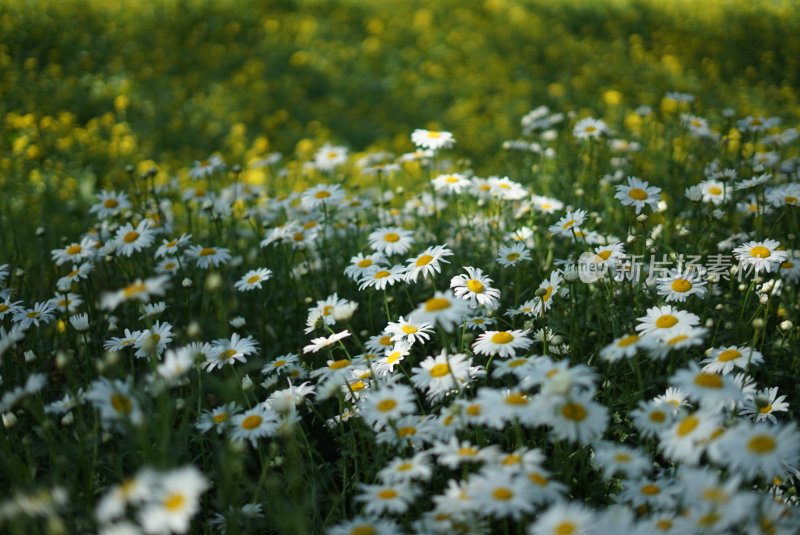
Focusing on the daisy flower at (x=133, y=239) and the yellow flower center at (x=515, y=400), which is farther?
the daisy flower at (x=133, y=239)

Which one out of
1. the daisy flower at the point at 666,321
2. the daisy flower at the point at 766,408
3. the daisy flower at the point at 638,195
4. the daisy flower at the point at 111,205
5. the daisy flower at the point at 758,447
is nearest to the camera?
the daisy flower at the point at 758,447

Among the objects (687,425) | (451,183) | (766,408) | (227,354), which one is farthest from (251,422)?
(451,183)

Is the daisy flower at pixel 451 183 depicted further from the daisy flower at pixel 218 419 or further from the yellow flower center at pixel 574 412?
the yellow flower center at pixel 574 412

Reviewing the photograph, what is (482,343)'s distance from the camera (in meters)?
2.41

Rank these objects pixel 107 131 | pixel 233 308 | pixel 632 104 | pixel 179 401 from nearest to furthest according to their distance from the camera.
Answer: pixel 179 401
pixel 233 308
pixel 107 131
pixel 632 104

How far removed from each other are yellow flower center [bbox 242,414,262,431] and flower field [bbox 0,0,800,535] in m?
0.01

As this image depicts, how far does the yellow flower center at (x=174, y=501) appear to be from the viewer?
4.60 feet

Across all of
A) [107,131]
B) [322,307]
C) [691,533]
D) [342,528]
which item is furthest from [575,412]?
[107,131]

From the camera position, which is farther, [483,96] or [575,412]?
[483,96]

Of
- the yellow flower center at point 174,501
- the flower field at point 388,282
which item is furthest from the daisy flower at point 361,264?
the yellow flower center at point 174,501

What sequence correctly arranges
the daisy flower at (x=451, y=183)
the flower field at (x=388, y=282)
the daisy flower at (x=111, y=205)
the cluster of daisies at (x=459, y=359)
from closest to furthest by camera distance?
the cluster of daisies at (x=459, y=359) → the flower field at (x=388, y=282) → the daisy flower at (x=451, y=183) → the daisy flower at (x=111, y=205)

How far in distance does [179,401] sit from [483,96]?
23.0ft

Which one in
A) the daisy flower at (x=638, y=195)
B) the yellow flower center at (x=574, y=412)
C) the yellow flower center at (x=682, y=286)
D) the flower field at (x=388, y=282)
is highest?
the daisy flower at (x=638, y=195)

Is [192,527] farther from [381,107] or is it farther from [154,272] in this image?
[381,107]
